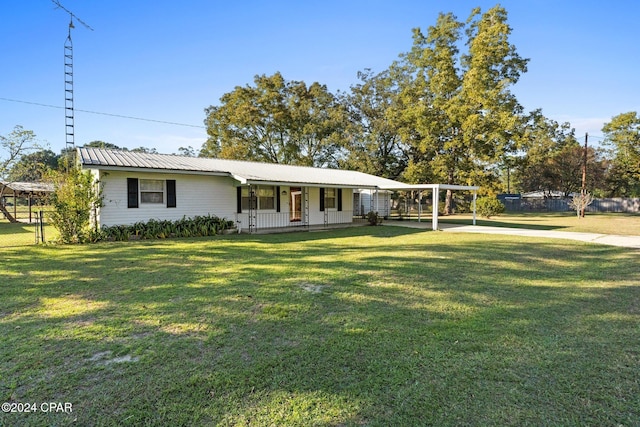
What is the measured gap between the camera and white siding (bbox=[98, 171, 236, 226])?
38.0 ft

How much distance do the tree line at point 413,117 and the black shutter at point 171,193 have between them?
1744cm

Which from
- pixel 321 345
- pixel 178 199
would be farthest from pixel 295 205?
pixel 321 345

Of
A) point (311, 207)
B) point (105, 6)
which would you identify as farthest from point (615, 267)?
point (105, 6)

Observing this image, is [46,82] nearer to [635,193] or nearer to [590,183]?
[590,183]

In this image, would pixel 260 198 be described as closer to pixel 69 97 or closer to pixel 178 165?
pixel 178 165

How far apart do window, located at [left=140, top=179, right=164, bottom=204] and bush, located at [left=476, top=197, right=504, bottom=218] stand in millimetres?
23170

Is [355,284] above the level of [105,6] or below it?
below

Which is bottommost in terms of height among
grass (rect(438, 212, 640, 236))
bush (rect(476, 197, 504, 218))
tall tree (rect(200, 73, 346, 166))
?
grass (rect(438, 212, 640, 236))

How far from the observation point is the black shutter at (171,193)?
42.0 ft

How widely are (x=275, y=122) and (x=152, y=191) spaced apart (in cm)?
1930

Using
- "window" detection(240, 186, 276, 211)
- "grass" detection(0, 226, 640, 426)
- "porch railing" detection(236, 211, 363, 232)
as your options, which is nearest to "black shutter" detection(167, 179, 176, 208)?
"porch railing" detection(236, 211, 363, 232)

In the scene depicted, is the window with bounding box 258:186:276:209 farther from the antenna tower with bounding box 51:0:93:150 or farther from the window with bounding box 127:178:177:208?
the antenna tower with bounding box 51:0:93:150

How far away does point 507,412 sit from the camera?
241cm

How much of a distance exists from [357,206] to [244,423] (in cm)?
2361
